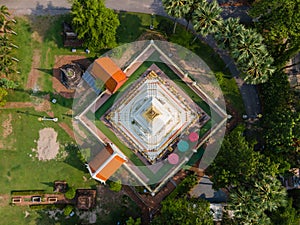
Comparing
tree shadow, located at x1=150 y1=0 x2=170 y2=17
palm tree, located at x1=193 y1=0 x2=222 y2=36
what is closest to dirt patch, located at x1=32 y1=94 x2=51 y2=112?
tree shadow, located at x1=150 y1=0 x2=170 y2=17

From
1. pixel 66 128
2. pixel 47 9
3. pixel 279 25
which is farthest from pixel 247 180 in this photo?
pixel 47 9

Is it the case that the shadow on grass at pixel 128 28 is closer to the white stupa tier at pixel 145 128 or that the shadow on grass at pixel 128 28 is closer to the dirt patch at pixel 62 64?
the dirt patch at pixel 62 64

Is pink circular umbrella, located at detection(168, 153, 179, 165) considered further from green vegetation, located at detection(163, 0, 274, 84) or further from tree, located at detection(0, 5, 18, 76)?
tree, located at detection(0, 5, 18, 76)

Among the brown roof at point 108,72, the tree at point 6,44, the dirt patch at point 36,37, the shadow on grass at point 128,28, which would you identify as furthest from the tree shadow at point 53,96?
the shadow on grass at point 128,28

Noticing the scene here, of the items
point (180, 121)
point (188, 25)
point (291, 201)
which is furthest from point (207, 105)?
point (291, 201)

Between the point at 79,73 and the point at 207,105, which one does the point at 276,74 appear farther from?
the point at 79,73

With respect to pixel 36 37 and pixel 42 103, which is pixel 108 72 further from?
pixel 36 37

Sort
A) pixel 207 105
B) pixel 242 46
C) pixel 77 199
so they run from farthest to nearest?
pixel 207 105, pixel 77 199, pixel 242 46
